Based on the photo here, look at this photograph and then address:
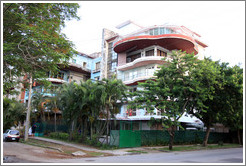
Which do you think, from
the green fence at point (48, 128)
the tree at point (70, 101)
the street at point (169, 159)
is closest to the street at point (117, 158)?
the street at point (169, 159)

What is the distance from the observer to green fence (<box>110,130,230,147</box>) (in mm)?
21406

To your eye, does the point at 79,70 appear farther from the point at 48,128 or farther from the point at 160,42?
the point at 160,42

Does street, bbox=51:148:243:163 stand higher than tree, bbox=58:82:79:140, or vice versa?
tree, bbox=58:82:79:140

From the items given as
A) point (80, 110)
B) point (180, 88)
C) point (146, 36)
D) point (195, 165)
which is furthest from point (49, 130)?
point (195, 165)

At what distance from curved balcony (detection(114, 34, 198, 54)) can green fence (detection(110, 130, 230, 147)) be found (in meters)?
13.1

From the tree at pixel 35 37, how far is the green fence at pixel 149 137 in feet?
32.5

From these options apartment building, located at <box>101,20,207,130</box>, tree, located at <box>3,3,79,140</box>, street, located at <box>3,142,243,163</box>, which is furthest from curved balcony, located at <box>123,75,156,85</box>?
tree, located at <box>3,3,79,140</box>

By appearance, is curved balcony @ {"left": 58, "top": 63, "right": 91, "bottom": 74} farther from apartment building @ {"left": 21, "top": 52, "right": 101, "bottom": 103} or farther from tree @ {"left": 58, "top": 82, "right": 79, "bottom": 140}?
tree @ {"left": 58, "top": 82, "right": 79, "bottom": 140}

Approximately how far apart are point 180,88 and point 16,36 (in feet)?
46.1

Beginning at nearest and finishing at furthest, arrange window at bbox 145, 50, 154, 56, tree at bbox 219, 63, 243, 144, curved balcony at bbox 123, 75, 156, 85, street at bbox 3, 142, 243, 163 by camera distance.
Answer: street at bbox 3, 142, 243, 163, tree at bbox 219, 63, 243, 144, curved balcony at bbox 123, 75, 156, 85, window at bbox 145, 50, 154, 56

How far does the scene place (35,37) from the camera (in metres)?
13.3

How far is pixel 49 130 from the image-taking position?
3459 cm

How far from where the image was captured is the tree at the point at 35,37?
13031mm

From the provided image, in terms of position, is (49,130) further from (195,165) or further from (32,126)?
(195,165)
